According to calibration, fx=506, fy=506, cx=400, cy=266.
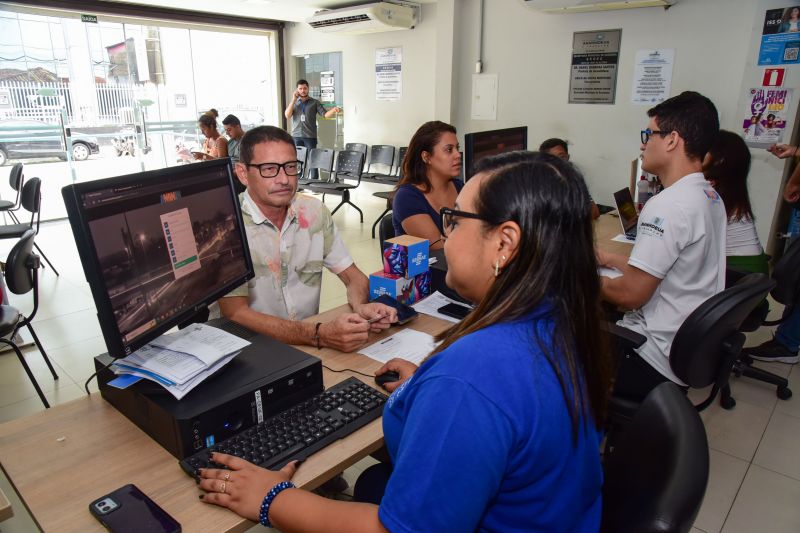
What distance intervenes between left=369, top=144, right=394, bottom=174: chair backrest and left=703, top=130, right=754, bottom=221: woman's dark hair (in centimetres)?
462

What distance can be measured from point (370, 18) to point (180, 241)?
20.1 feet

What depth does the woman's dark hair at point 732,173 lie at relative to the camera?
106 inches

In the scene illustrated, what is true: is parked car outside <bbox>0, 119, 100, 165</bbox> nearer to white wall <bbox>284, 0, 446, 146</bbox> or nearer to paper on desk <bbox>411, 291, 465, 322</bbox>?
white wall <bbox>284, 0, 446, 146</bbox>

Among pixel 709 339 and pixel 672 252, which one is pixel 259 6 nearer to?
pixel 672 252

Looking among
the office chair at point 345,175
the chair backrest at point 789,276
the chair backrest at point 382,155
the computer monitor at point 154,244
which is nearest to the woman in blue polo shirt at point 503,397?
the computer monitor at point 154,244

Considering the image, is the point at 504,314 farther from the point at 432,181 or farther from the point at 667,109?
the point at 432,181

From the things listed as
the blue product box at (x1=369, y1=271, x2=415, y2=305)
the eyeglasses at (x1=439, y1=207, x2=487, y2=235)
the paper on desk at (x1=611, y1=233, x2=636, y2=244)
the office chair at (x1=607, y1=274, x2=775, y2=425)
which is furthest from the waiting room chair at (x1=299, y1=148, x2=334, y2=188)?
the eyeglasses at (x1=439, y1=207, x2=487, y2=235)

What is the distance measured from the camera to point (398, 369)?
1.34 m


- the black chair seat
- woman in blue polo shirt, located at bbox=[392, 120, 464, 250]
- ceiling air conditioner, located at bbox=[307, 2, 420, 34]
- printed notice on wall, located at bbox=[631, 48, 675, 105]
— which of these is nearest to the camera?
the black chair seat

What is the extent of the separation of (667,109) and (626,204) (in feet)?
4.13

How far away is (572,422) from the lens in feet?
2.48

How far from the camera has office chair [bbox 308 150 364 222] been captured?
6.07 m

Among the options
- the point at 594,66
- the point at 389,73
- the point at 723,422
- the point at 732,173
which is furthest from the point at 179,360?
the point at 389,73

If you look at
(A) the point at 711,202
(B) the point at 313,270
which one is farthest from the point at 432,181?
(A) the point at 711,202
